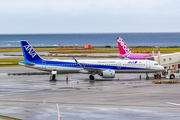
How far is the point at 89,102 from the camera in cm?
3162

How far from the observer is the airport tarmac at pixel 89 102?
1016 inches

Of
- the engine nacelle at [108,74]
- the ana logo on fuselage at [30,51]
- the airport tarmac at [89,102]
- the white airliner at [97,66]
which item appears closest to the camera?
the airport tarmac at [89,102]

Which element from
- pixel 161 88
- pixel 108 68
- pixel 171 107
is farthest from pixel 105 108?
pixel 108 68

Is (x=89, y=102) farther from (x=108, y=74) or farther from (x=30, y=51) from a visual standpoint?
(x=30, y=51)

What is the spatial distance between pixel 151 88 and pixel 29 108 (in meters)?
19.9

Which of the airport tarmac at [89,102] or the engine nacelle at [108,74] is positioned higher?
the engine nacelle at [108,74]

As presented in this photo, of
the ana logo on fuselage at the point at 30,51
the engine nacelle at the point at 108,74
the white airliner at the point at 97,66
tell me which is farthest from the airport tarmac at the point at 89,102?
the ana logo on fuselage at the point at 30,51

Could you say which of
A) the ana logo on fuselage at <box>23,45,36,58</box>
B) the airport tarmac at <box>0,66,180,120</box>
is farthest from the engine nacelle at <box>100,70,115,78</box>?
the ana logo on fuselage at <box>23,45,36,58</box>

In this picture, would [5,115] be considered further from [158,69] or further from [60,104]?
[158,69]

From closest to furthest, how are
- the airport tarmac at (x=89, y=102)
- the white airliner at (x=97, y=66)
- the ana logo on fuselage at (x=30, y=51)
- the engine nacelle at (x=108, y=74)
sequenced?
the airport tarmac at (x=89, y=102)
the engine nacelle at (x=108, y=74)
the white airliner at (x=97, y=66)
the ana logo on fuselage at (x=30, y=51)

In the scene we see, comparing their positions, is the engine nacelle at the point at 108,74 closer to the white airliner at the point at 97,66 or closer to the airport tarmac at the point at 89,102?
the white airliner at the point at 97,66

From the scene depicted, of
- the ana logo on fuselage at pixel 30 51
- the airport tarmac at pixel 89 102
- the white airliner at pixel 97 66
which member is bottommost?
the airport tarmac at pixel 89 102

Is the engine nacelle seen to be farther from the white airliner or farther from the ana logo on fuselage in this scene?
the ana logo on fuselage

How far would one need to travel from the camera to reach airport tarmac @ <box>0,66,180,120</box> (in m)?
25.8
